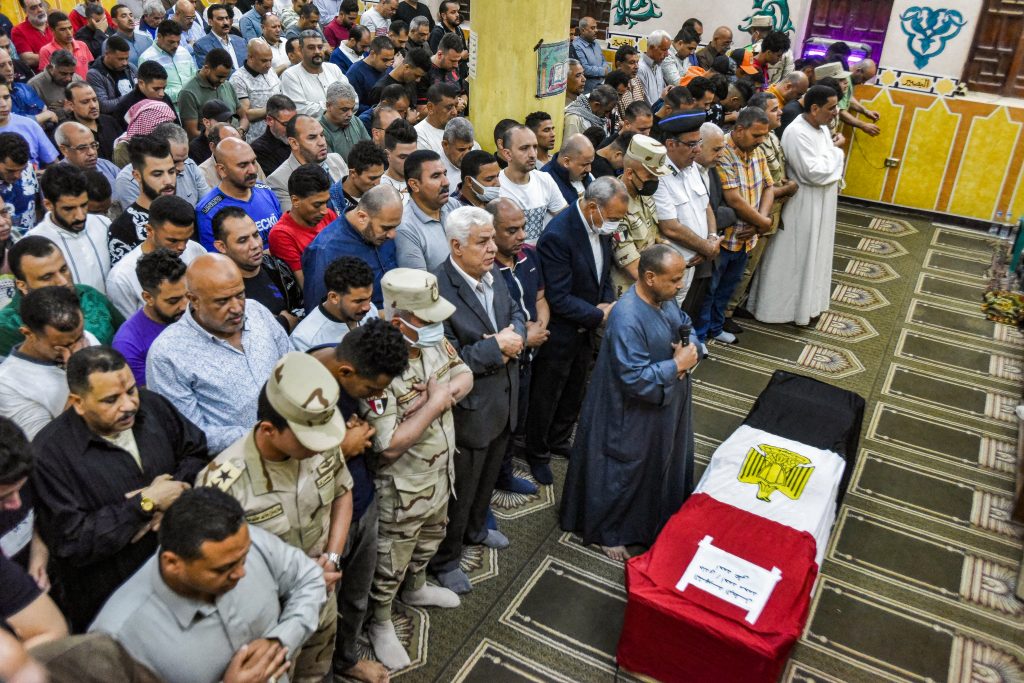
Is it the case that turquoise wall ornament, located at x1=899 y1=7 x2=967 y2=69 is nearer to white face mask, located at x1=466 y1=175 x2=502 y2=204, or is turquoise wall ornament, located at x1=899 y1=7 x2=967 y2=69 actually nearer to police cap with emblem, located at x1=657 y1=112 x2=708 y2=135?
police cap with emblem, located at x1=657 y1=112 x2=708 y2=135

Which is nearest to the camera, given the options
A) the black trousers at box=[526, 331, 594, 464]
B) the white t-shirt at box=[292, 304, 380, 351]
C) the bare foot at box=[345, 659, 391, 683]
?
the white t-shirt at box=[292, 304, 380, 351]

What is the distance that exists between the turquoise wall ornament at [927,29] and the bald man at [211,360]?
844 cm

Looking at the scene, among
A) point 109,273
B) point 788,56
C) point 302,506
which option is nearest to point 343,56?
point 788,56

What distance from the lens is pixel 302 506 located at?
8.13ft

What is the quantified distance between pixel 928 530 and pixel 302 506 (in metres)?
3.63

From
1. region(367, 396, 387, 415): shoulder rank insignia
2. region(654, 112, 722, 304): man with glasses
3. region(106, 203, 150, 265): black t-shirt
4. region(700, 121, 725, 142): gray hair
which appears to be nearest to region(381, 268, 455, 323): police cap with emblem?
region(367, 396, 387, 415): shoulder rank insignia

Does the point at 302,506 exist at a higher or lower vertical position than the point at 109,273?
lower

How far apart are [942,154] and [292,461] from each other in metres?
8.78

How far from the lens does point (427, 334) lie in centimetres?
298

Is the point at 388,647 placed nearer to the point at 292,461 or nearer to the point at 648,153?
the point at 292,461

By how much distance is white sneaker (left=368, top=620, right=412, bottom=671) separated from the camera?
3334 millimetres

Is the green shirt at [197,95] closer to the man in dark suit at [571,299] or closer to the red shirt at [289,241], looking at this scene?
the red shirt at [289,241]

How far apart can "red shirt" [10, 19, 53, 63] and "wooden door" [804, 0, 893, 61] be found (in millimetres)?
8255

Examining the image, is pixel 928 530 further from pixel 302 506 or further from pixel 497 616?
pixel 302 506
